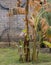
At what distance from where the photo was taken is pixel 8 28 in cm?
1216

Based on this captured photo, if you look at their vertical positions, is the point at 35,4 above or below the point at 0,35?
above

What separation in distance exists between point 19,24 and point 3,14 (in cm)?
81

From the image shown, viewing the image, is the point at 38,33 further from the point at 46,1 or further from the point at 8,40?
the point at 8,40

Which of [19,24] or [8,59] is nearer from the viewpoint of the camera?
[8,59]

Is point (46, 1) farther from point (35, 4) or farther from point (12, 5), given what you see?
point (12, 5)

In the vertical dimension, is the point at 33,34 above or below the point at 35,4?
below

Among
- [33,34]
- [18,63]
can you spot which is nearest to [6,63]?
[18,63]

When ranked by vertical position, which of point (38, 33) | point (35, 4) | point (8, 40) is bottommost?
point (8, 40)

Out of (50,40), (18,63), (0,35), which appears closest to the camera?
(18,63)

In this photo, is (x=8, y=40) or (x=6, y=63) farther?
(x=8, y=40)

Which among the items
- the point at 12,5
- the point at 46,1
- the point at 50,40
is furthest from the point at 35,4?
the point at 12,5

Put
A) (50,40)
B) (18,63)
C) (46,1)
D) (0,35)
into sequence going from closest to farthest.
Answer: (18,63), (46,1), (50,40), (0,35)

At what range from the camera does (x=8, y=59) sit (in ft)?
29.8

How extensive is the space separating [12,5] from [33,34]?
3.80 metres
